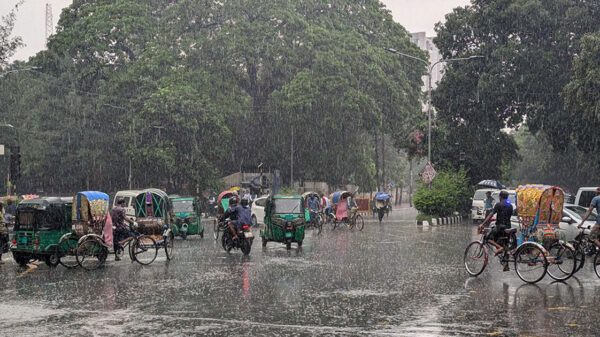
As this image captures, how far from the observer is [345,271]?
50.2ft

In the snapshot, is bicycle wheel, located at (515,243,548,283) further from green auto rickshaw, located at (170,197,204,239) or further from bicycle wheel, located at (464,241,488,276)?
green auto rickshaw, located at (170,197,204,239)

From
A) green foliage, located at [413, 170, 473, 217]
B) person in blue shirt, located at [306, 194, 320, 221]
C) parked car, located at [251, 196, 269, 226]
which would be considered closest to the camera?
person in blue shirt, located at [306, 194, 320, 221]

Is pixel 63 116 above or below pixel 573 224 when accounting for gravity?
above

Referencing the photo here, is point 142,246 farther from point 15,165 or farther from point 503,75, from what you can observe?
point 503,75

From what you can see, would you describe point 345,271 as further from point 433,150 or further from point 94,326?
point 433,150

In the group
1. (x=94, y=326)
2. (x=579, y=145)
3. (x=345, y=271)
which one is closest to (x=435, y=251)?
(x=345, y=271)

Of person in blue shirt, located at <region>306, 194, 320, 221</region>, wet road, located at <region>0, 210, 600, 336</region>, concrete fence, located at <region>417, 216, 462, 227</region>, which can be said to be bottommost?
wet road, located at <region>0, 210, 600, 336</region>

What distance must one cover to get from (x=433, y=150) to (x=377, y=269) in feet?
103

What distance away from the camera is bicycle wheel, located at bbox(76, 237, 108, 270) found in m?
16.2

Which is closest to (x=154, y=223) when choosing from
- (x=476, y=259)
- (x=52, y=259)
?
(x=52, y=259)

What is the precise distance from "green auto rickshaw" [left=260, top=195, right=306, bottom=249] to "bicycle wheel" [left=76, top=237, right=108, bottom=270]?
20.6 feet

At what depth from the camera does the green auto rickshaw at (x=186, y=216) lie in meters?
27.2

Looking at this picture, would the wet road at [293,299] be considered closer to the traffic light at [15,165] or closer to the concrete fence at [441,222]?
the traffic light at [15,165]

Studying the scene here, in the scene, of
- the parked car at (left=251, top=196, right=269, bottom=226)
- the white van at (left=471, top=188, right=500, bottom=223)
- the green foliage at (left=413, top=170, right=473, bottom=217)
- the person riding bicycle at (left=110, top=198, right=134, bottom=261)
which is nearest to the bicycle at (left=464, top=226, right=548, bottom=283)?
the person riding bicycle at (left=110, top=198, right=134, bottom=261)
